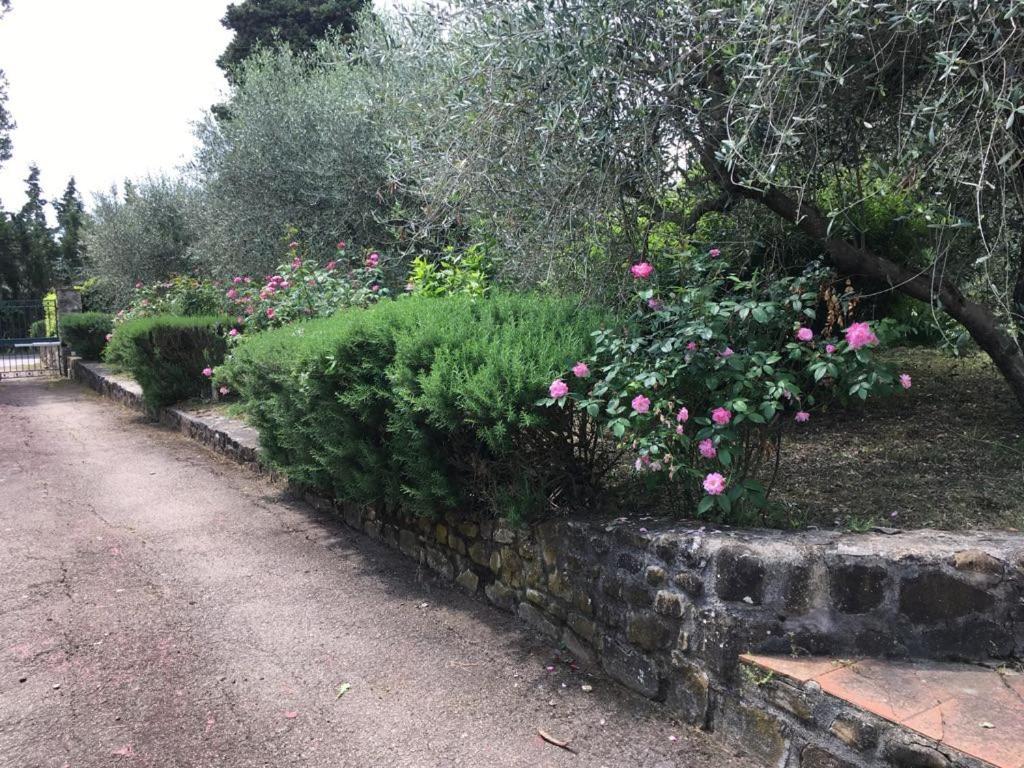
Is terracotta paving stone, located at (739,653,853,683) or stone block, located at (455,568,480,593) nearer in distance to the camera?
terracotta paving stone, located at (739,653,853,683)

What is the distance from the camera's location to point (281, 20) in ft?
74.8

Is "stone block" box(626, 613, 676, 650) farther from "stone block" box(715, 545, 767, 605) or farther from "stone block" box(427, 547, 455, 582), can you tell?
"stone block" box(427, 547, 455, 582)

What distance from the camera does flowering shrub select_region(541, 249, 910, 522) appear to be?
3023 millimetres

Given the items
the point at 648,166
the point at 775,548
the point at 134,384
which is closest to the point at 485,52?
the point at 648,166

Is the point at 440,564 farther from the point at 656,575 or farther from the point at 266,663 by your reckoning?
the point at 656,575

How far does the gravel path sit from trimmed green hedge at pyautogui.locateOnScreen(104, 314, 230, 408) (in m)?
4.03

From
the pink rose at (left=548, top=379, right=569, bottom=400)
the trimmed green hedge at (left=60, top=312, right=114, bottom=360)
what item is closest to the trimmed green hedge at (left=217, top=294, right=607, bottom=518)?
the pink rose at (left=548, top=379, right=569, bottom=400)

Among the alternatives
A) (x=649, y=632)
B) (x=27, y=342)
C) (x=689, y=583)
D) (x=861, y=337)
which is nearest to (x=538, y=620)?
(x=649, y=632)

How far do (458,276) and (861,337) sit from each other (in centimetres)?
325

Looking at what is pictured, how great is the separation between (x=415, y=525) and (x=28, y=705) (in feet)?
6.72

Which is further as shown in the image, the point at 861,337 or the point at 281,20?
the point at 281,20

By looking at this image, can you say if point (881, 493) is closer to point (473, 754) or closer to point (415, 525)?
point (473, 754)

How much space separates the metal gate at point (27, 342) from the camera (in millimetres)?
16641

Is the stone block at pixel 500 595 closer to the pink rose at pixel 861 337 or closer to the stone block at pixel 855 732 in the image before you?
the stone block at pixel 855 732
